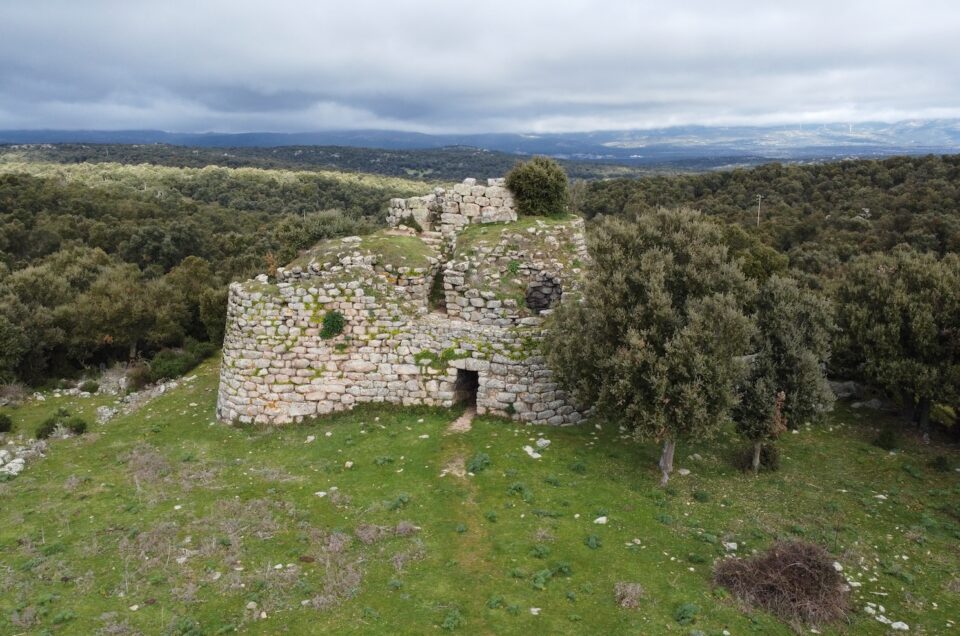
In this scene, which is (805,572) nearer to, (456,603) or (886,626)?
(886,626)

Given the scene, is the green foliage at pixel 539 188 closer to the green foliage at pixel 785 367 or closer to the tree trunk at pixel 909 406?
the green foliage at pixel 785 367

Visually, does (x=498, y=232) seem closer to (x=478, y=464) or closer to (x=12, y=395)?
(x=478, y=464)

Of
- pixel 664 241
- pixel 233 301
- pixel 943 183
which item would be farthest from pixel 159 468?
pixel 943 183

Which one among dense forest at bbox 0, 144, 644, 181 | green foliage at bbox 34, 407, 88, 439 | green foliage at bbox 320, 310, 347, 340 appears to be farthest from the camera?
dense forest at bbox 0, 144, 644, 181

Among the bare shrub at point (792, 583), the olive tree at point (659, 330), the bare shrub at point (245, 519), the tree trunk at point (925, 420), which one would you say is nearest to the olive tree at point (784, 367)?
the olive tree at point (659, 330)

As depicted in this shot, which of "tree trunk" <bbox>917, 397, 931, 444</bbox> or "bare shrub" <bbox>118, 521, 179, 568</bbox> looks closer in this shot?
"bare shrub" <bbox>118, 521, 179, 568</bbox>

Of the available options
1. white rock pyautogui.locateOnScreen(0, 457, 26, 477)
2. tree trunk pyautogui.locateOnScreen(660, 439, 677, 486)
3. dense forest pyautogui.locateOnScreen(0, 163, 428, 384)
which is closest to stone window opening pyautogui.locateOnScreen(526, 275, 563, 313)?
tree trunk pyautogui.locateOnScreen(660, 439, 677, 486)

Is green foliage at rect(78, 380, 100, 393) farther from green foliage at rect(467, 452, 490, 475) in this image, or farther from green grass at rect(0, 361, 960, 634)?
green foliage at rect(467, 452, 490, 475)
